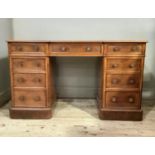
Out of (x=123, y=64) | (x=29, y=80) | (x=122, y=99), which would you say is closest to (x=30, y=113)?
(x=29, y=80)

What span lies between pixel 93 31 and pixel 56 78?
0.86 m

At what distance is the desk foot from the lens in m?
2.26

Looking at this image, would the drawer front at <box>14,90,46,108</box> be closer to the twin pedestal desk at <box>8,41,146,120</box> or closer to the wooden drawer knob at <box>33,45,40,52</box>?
the twin pedestal desk at <box>8,41,146,120</box>

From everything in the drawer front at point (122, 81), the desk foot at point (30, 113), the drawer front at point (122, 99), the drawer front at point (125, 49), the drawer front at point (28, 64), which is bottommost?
the desk foot at point (30, 113)

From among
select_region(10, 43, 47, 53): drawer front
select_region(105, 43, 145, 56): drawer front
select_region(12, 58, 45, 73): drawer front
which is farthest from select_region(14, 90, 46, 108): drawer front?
select_region(105, 43, 145, 56): drawer front

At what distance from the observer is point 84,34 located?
2.86m

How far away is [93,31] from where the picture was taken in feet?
9.34

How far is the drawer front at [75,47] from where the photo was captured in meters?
2.14

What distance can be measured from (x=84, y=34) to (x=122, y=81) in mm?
998

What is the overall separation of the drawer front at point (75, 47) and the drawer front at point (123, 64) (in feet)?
0.61

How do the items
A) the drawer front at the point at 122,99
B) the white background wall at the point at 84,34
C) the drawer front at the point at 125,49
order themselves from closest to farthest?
the drawer front at the point at 125,49 < the drawer front at the point at 122,99 < the white background wall at the point at 84,34

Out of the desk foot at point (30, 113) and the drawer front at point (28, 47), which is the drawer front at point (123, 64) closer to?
the drawer front at point (28, 47)

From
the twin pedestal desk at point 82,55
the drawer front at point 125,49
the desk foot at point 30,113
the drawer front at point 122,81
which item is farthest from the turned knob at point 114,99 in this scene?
the desk foot at point 30,113

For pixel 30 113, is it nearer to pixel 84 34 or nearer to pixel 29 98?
pixel 29 98
